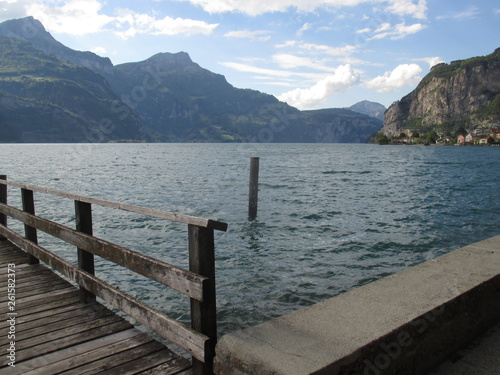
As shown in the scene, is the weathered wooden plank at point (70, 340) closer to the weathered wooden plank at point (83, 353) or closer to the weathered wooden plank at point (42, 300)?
the weathered wooden plank at point (83, 353)

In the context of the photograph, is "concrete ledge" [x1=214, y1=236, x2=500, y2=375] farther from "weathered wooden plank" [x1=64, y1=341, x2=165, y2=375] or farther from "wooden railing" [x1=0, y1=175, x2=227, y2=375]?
"weathered wooden plank" [x1=64, y1=341, x2=165, y2=375]

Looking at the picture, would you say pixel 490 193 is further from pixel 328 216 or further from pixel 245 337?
pixel 245 337

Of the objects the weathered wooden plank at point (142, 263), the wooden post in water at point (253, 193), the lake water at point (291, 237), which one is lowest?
the lake water at point (291, 237)

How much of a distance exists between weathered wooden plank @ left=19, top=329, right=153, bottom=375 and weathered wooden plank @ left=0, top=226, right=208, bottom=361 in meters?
0.35

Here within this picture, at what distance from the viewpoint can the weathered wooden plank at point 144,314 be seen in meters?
3.49

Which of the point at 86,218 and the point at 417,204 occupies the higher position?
the point at 86,218

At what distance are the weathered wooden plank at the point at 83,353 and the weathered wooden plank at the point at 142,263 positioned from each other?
3.05 feet

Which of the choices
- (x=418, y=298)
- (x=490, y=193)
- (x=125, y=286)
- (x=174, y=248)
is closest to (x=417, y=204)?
(x=490, y=193)

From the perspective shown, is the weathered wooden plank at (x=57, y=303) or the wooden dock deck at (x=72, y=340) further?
the weathered wooden plank at (x=57, y=303)

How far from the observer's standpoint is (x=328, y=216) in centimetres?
1959

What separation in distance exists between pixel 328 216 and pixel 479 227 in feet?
22.4

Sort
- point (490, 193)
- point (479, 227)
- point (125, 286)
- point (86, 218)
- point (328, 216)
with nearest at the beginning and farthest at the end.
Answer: point (86, 218), point (125, 286), point (479, 227), point (328, 216), point (490, 193)

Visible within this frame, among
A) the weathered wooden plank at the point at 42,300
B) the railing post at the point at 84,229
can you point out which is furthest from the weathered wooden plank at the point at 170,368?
the weathered wooden plank at the point at 42,300

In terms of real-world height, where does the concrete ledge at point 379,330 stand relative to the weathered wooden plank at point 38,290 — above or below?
above
